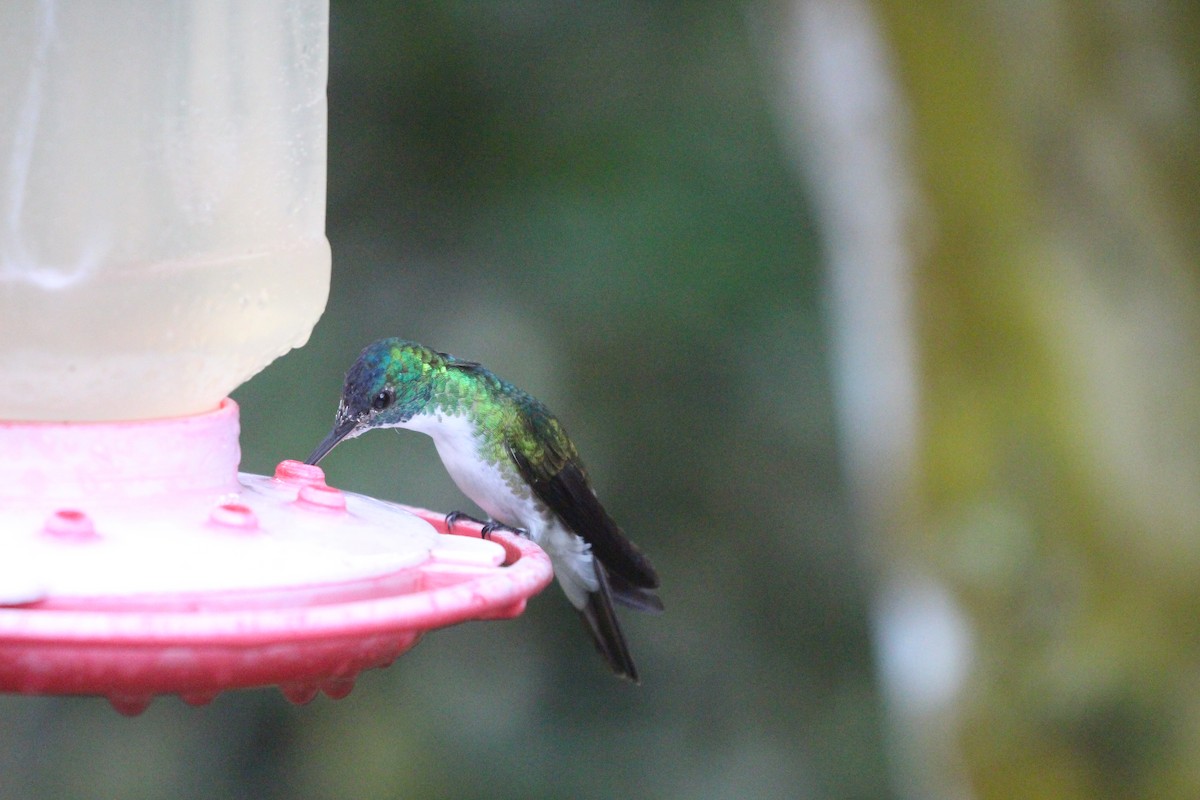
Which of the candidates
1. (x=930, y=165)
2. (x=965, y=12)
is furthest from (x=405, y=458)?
(x=965, y=12)

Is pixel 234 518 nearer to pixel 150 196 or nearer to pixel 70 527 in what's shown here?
pixel 70 527

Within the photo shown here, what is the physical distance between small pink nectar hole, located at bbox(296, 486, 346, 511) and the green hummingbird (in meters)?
0.69

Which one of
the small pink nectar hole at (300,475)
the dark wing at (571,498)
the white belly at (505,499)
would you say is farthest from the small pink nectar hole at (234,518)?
the dark wing at (571,498)

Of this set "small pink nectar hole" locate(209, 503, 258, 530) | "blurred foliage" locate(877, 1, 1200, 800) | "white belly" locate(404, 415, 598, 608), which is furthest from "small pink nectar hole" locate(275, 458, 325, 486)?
"blurred foliage" locate(877, 1, 1200, 800)

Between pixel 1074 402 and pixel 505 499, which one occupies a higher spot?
pixel 1074 402

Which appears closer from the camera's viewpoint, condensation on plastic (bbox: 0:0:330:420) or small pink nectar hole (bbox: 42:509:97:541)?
small pink nectar hole (bbox: 42:509:97:541)

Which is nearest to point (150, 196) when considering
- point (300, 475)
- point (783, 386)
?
point (300, 475)

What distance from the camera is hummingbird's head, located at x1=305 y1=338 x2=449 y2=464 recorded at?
242 centimetres

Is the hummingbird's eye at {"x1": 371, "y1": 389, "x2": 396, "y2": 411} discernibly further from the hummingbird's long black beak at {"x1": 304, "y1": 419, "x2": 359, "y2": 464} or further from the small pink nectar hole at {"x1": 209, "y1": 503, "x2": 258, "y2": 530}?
the small pink nectar hole at {"x1": 209, "y1": 503, "x2": 258, "y2": 530}

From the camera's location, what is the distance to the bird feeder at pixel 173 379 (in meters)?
1.42

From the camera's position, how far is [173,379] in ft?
6.30

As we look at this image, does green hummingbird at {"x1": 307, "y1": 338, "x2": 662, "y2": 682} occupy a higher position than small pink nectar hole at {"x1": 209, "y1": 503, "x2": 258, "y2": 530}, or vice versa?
small pink nectar hole at {"x1": 209, "y1": 503, "x2": 258, "y2": 530}

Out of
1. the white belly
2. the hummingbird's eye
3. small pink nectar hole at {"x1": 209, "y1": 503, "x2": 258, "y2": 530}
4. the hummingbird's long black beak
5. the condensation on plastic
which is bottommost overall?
the white belly

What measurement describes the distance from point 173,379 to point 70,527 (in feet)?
1.44
